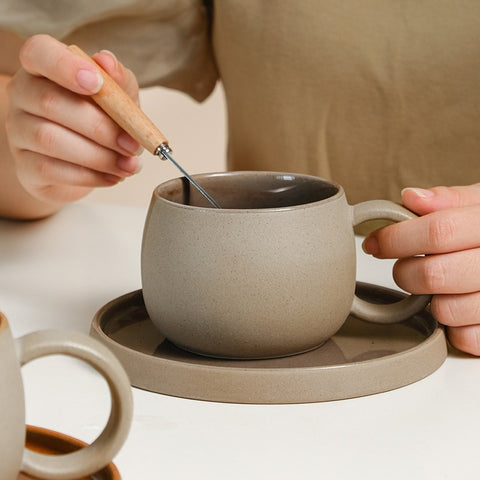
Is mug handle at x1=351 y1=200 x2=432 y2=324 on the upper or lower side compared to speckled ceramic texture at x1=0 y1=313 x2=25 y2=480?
lower

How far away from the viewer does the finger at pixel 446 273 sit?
23.5 inches

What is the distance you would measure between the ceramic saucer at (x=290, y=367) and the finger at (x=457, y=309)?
12 mm

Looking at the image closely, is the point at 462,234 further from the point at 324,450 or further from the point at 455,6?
the point at 455,6

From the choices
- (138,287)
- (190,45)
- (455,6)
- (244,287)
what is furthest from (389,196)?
(244,287)

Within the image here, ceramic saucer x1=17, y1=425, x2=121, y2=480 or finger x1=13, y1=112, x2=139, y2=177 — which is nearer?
ceramic saucer x1=17, y1=425, x2=121, y2=480

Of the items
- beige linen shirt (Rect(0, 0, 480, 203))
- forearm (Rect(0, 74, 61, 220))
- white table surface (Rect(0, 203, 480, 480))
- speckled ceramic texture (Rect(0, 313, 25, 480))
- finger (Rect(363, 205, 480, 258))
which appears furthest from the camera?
beige linen shirt (Rect(0, 0, 480, 203))

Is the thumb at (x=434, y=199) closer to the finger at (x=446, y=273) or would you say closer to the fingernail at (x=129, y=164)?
the finger at (x=446, y=273)

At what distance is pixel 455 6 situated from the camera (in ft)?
3.27

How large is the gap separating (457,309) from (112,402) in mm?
322

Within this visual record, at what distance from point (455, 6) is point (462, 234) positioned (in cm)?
48

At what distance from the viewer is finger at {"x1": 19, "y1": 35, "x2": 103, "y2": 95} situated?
646mm

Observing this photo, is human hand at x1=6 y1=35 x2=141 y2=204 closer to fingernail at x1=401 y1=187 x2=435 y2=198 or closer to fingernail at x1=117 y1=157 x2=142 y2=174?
fingernail at x1=117 y1=157 x2=142 y2=174

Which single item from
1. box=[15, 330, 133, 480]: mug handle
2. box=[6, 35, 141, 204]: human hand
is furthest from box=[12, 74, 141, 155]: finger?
box=[15, 330, 133, 480]: mug handle

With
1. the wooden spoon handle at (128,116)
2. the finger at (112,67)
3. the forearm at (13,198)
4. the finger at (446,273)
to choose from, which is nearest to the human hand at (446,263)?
the finger at (446,273)
